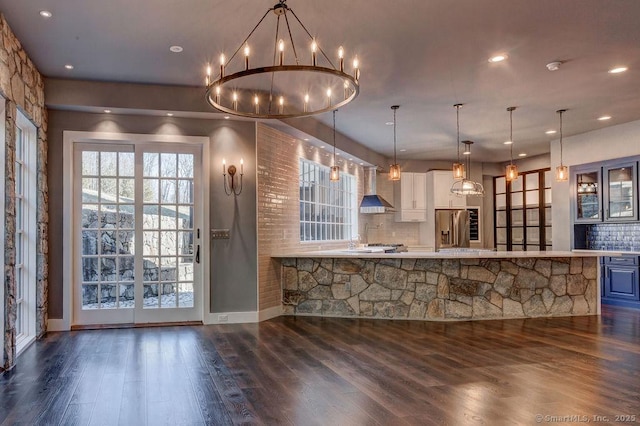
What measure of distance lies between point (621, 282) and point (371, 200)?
436cm

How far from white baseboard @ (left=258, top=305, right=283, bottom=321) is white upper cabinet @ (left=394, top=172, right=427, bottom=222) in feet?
15.6

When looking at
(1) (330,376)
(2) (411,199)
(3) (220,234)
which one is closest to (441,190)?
(2) (411,199)

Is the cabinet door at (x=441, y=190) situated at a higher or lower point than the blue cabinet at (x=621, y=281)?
higher

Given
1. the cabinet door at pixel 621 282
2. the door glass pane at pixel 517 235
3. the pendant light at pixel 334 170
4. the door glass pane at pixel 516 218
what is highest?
the pendant light at pixel 334 170

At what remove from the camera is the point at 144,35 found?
4234mm

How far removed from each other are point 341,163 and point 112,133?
4401 mm

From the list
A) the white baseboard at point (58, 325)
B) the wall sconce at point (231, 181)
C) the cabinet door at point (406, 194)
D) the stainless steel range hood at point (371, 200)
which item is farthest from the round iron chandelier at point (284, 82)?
the cabinet door at point (406, 194)

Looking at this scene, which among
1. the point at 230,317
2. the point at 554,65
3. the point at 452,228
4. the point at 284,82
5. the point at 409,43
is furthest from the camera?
the point at 452,228

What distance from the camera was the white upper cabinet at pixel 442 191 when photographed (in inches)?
410

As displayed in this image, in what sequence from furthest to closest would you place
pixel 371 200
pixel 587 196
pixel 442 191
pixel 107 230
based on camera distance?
1. pixel 442 191
2. pixel 371 200
3. pixel 587 196
4. pixel 107 230

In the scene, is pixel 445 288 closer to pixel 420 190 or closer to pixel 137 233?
pixel 137 233

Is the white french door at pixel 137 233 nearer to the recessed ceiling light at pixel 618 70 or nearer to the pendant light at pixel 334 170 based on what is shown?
the pendant light at pixel 334 170

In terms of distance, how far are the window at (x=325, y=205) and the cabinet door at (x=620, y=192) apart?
175 inches

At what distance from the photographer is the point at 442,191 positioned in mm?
10453
